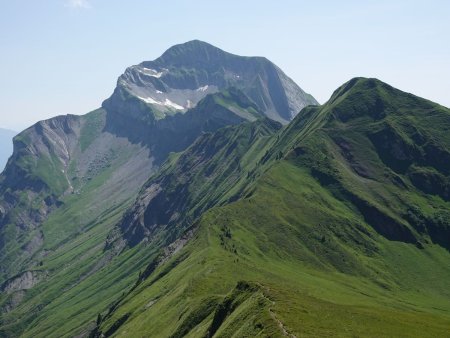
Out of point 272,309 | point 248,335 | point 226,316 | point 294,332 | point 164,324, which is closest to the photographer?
point 294,332

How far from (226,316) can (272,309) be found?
932 inches

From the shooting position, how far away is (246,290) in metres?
142

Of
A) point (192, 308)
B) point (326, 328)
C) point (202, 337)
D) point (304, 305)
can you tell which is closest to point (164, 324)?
point (192, 308)

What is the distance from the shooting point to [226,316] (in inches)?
5531

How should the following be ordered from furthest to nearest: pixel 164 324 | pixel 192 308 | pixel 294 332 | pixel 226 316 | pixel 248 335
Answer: pixel 164 324 < pixel 192 308 < pixel 226 316 < pixel 248 335 < pixel 294 332

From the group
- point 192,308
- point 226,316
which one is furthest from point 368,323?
point 192,308

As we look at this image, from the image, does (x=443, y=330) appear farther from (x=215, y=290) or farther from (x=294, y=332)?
(x=215, y=290)

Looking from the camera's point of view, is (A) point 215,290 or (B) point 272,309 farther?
(A) point 215,290

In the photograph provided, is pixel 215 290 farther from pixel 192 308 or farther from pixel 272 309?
pixel 272 309

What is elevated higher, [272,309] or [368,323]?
[272,309]

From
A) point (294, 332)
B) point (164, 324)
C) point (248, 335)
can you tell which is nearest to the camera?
point (294, 332)

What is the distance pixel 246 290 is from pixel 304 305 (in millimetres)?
19392

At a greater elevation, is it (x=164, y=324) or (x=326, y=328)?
(x=326, y=328)

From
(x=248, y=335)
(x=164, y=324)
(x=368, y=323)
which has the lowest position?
Answer: (x=164, y=324)
